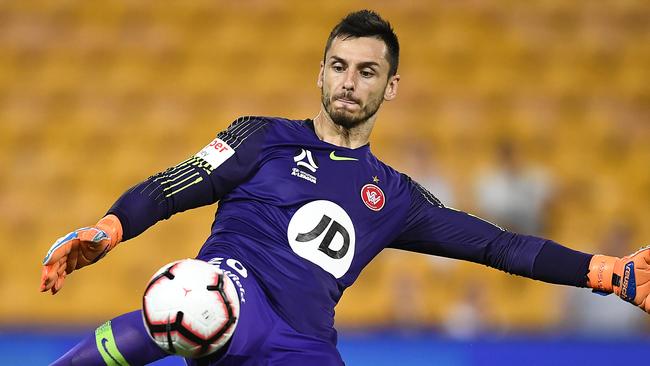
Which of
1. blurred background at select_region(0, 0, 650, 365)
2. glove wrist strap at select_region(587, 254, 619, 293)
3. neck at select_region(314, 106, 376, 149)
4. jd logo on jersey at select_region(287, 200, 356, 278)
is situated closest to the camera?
jd logo on jersey at select_region(287, 200, 356, 278)

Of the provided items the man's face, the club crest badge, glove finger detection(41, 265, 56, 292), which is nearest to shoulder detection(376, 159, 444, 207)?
the club crest badge

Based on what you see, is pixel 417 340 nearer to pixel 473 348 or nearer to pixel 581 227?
pixel 473 348

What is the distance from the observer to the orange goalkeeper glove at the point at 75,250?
3350mm

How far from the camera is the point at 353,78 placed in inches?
162

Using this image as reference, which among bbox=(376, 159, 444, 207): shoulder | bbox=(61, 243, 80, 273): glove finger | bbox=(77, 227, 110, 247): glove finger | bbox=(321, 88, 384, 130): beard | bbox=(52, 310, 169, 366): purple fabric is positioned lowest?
bbox=(52, 310, 169, 366): purple fabric

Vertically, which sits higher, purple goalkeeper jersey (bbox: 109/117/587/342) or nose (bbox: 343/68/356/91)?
nose (bbox: 343/68/356/91)

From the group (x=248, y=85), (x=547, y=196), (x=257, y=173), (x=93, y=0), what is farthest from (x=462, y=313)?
(x=93, y=0)

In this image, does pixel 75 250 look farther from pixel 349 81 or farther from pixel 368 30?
pixel 368 30

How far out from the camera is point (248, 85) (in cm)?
1002

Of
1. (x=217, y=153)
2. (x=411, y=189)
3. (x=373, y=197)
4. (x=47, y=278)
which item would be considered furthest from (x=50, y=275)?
(x=411, y=189)

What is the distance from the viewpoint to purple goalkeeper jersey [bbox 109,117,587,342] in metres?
3.79

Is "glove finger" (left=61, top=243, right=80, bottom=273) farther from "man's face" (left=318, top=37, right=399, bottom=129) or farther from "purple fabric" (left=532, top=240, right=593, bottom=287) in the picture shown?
"purple fabric" (left=532, top=240, right=593, bottom=287)

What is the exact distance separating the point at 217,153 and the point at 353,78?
64 cm

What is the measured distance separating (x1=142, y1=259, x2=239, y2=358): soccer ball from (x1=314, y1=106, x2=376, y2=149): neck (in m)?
1.01
